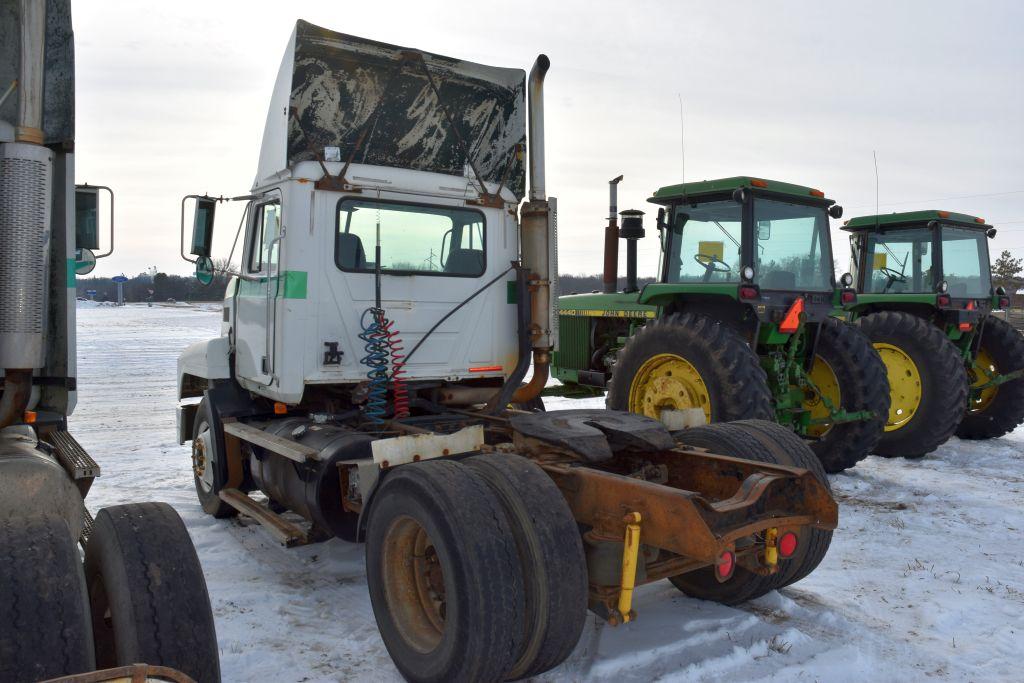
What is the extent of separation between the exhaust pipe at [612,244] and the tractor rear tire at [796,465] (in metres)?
4.43

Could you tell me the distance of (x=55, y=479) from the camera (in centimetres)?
254

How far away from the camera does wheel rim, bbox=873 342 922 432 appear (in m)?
8.36

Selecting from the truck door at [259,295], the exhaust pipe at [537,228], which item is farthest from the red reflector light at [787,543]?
the truck door at [259,295]

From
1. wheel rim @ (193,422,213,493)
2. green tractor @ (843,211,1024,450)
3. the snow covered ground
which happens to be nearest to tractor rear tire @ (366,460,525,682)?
the snow covered ground

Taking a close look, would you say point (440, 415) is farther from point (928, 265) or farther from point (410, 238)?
point (928, 265)

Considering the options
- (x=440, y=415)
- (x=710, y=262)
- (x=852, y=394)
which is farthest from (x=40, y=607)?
(x=852, y=394)

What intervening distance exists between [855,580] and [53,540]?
416 centimetres

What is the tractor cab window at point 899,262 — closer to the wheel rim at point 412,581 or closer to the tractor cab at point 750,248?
the tractor cab at point 750,248

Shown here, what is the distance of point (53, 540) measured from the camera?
229 centimetres

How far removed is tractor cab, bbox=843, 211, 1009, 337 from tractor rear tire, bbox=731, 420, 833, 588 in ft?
18.8

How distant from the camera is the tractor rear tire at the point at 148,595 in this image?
2449 millimetres

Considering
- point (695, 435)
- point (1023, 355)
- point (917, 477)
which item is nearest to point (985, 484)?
point (917, 477)

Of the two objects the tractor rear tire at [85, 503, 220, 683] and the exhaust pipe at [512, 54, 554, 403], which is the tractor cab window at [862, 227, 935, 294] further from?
the tractor rear tire at [85, 503, 220, 683]

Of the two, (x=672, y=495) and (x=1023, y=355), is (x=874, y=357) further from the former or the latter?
(x=672, y=495)
